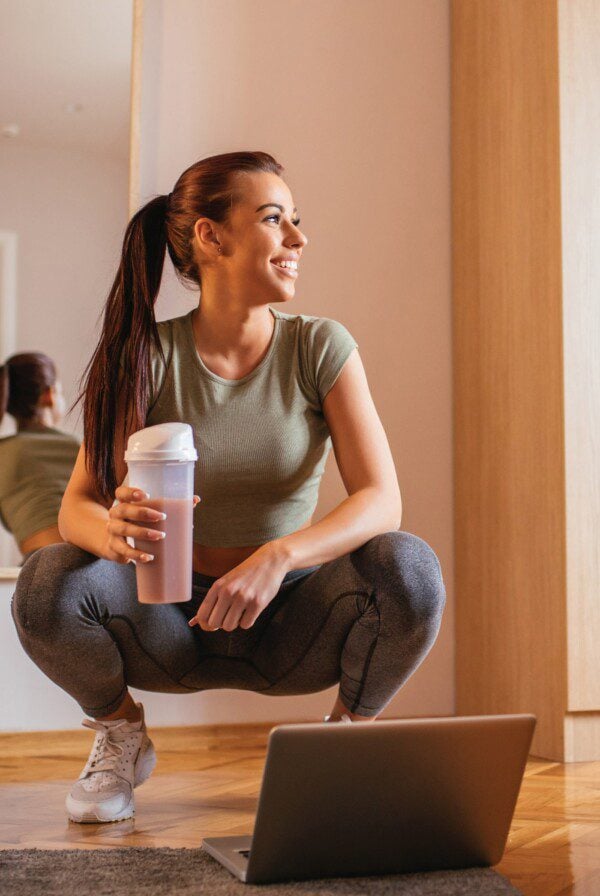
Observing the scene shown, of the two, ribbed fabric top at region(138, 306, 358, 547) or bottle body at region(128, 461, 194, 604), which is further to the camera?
ribbed fabric top at region(138, 306, 358, 547)

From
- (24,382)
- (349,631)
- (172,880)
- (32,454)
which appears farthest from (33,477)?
(172,880)

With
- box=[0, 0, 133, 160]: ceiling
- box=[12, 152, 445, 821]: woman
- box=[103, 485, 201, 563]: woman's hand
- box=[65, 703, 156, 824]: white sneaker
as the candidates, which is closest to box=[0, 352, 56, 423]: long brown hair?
box=[0, 0, 133, 160]: ceiling

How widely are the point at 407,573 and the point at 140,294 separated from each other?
533 mm

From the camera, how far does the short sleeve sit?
1430 millimetres

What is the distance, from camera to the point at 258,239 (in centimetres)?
142

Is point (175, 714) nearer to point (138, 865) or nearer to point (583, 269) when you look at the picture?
point (138, 865)

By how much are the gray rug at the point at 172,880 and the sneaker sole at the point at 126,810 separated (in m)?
0.19

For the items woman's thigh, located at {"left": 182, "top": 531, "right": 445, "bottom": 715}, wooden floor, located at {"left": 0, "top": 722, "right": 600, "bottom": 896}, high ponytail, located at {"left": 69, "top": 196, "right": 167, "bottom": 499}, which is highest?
high ponytail, located at {"left": 69, "top": 196, "right": 167, "bottom": 499}

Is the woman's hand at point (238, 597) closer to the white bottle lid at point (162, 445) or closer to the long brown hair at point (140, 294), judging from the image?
the white bottle lid at point (162, 445)

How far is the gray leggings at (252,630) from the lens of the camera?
1271mm

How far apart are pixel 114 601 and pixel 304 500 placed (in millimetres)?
317

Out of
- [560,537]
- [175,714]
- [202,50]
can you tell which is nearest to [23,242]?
[202,50]

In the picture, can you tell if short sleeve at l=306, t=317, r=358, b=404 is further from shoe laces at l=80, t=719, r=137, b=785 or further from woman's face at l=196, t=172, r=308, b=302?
shoe laces at l=80, t=719, r=137, b=785

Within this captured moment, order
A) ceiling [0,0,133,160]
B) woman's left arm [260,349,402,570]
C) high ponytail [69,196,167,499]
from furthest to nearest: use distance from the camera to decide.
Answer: ceiling [0,0,133,160]
high ponytail [69,196,167,499]
woman's left arm [260,349,402,570]
